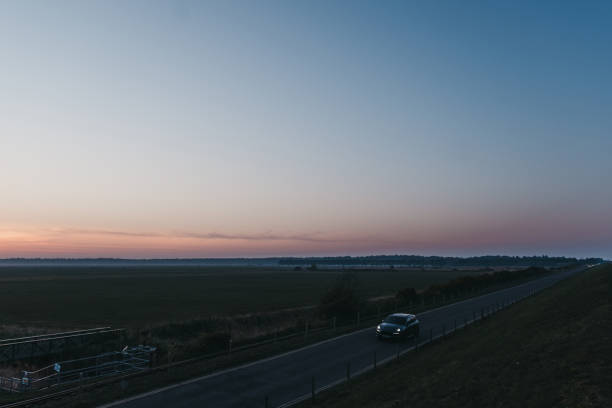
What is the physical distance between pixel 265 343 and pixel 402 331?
30.4ft

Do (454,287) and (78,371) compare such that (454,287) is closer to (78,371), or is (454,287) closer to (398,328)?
(398,328)

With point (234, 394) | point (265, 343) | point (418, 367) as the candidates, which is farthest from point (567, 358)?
point (265, 343)

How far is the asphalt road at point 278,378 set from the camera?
16.9 meters

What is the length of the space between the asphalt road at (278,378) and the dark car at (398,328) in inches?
21.3

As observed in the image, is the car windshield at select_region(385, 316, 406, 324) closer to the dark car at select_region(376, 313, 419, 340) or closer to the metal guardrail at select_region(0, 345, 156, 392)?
the dark car at select_region(376, 313, 419, 340)

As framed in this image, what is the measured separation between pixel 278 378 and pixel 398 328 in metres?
11.5

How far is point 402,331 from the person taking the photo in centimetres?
2867

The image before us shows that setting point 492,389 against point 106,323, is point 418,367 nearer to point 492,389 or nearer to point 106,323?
point 492,389

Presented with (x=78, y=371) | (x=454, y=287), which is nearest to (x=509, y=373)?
(x=78, y=371)

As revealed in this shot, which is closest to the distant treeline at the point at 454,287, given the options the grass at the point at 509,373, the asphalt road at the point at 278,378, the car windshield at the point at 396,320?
the car windshield at the point at 396,320

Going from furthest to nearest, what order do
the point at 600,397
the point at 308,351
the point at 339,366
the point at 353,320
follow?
the point at 353,320 < the point at 308,351 < the point at 339,366 < the point at 600,397

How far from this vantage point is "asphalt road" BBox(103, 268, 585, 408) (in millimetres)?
16891

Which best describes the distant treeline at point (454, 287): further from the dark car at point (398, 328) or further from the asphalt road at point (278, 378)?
the asphalt road at point (278, 378)

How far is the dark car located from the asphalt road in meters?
0.54
